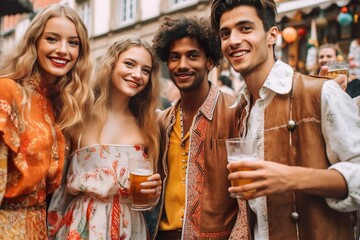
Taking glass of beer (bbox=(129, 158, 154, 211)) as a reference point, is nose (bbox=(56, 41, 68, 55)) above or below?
above

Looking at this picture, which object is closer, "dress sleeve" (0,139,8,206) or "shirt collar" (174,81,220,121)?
"dress sleeve" (0,139,8,206)

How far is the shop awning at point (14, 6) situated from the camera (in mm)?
10578

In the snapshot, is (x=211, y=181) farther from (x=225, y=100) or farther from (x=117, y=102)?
(x=117, y=102)

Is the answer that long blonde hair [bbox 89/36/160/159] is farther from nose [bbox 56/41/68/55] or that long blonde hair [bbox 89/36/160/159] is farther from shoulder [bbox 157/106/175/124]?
nose [bbox 56/41/68/55]

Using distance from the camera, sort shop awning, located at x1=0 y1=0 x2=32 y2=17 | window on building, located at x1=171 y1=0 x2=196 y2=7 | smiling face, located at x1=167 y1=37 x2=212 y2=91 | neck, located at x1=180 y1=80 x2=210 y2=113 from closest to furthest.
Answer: smiling face, located at x1=167 y1=37 x2=212 y2=91, neck, located at x1=180 y1=80 x2=210 y2=113, shop awning, located at x1=0 y1=0 x2=32 y2=17, window on building, located at x1=171 y1=0 x2=196 y2=7

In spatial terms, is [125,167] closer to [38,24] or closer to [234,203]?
[234,203]

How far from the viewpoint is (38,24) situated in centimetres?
242

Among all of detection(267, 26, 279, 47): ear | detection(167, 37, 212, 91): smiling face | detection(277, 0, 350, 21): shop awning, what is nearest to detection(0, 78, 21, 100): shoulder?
detection(167, 37, 212, 91): smiling face

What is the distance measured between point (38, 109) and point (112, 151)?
0.63m

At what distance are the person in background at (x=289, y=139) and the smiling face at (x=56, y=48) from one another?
1.01m

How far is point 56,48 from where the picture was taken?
2.39 meters

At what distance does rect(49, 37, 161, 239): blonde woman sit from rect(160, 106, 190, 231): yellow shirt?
0.15m

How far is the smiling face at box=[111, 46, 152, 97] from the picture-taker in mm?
2846

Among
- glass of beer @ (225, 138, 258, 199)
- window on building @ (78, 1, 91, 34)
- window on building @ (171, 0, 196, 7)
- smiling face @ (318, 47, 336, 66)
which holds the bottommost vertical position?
glass of beer @ (225, 138, 258, 199)
